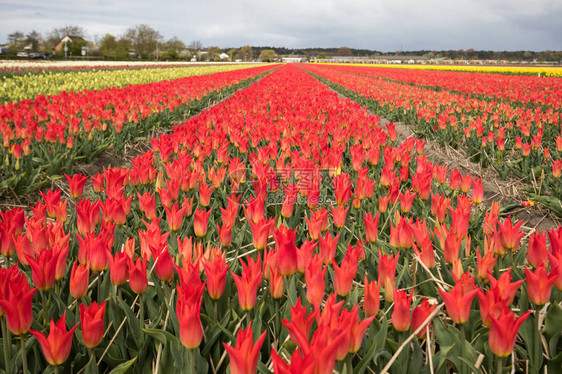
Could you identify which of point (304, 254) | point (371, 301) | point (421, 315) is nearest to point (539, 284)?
point (421, 315)

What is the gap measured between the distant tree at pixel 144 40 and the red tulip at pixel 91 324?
94830 millimetres

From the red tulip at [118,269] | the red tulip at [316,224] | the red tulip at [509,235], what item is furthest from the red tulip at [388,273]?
the red tulip at [118,269]

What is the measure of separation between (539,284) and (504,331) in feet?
1.03

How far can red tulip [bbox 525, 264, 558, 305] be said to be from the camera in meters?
1.21

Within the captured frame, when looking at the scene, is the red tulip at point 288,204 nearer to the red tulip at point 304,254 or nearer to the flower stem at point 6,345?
the red tulip at point 304,254

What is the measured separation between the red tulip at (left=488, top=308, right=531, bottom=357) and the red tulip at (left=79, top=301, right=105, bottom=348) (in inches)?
41.9

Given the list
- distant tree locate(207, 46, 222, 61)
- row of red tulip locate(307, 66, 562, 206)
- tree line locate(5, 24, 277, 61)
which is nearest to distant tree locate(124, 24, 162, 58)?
tree line locate(5, 24, 277, 61)

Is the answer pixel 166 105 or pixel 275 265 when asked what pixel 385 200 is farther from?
pixel 166 105

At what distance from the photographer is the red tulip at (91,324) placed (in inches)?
43.3

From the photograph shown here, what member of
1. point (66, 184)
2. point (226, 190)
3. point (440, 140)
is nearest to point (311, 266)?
point (226, 190)

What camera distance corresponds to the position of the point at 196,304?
107 cm

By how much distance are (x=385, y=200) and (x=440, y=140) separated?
544 cm

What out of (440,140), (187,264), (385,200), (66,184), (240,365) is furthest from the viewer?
(440,140)

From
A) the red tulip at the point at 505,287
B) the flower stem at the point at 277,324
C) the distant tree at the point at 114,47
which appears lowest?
the flower stem at the point at 277,324
